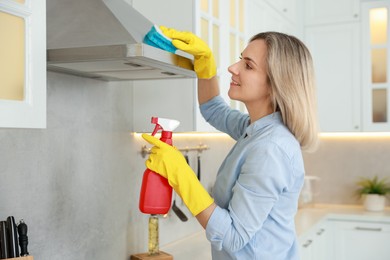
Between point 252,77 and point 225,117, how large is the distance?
42cm

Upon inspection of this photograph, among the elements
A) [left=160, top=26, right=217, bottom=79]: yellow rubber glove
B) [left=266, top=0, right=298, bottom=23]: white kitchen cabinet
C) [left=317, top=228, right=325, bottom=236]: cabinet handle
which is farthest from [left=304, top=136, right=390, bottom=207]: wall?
[left=160, top=26, right=217, bottom=79]: yellow rubber glove

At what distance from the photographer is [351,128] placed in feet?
12.8

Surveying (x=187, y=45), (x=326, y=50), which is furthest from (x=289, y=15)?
(x=187, y=45)

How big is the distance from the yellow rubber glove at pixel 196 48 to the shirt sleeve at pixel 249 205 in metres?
0.44

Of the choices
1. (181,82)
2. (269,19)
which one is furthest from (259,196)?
(269,19)

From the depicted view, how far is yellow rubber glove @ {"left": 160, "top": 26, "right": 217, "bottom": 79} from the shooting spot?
64.9 inches

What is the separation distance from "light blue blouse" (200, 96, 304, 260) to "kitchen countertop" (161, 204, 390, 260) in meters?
0.86

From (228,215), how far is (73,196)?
74cm

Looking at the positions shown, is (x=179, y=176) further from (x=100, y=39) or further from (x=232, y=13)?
(x=232, y=13)

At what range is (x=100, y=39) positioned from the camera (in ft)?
5.01

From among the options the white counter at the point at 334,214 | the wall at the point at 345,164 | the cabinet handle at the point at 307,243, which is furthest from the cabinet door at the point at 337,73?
the cabinet handle at the point at 307,243

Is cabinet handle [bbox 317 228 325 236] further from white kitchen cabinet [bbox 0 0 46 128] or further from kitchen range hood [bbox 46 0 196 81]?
white kitchen cabinet [bbox 0 0 46 128]

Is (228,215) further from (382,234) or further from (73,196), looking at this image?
(382,234)

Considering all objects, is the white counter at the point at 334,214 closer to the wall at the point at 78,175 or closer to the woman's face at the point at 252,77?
the wall at the point at 78,175
